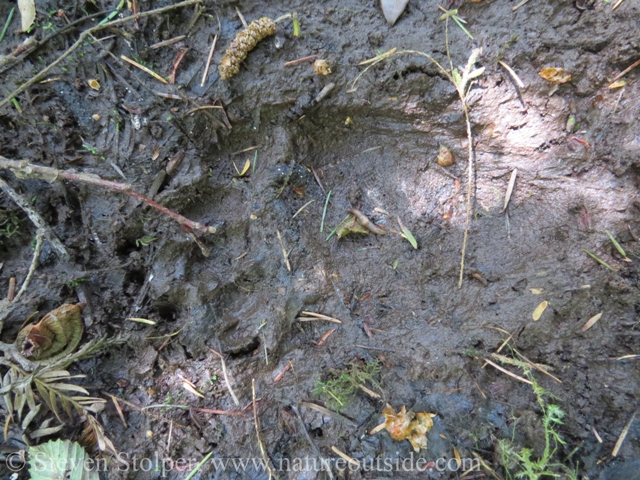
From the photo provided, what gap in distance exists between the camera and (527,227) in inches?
92.7

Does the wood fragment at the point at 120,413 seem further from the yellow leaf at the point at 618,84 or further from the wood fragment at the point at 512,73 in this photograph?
the yellow leaf at the point at 618,84

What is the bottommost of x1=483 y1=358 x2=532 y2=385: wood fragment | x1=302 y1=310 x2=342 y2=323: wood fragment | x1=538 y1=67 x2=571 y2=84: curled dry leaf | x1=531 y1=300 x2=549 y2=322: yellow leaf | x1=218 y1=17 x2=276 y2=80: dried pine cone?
x1=483 y1=358 x2=532 y2=385: wood fragment

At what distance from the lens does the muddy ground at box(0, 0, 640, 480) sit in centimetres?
220

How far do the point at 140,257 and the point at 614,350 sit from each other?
9.81ft

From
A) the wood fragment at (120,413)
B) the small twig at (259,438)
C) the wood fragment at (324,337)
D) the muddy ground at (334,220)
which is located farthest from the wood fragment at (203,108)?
the wood fragment at (120,413)

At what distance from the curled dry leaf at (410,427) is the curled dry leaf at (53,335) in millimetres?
2067

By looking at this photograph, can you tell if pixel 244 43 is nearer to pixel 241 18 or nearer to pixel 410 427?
pixel 241 18

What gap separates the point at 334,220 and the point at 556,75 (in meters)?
1.65

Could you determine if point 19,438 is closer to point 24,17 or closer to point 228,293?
point 228,293

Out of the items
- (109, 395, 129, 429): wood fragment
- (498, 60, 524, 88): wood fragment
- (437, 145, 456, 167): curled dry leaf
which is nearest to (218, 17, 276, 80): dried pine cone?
(437, 145, 456, 167): curled dry leaf

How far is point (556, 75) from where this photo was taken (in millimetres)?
2238

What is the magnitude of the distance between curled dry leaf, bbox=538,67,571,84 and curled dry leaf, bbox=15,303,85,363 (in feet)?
10.8

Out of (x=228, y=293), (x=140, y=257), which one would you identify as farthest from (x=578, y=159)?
(x=140, y=257)

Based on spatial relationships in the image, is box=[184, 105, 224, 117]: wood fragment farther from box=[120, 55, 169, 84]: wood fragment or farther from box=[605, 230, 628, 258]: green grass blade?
box=[605, 230, 628, 258]: green grass blade
